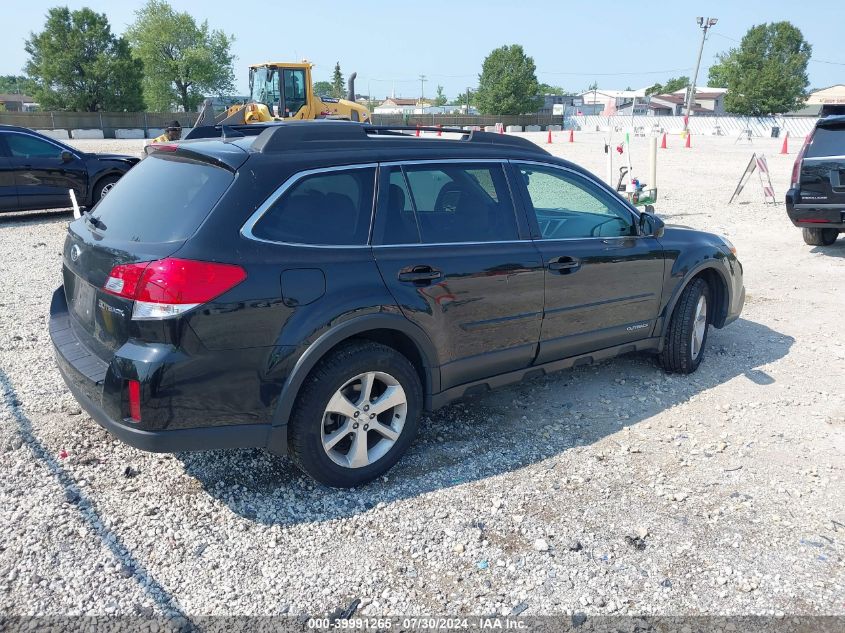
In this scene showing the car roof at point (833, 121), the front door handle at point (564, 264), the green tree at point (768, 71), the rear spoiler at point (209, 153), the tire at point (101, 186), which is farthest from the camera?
the green tree at point (768, 71)

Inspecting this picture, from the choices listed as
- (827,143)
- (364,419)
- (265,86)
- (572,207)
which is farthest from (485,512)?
(265,86)

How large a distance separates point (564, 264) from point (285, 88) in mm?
21081

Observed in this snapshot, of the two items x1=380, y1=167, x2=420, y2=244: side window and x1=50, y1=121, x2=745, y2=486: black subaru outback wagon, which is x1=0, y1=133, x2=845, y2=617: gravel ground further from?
x1=380, y1=167, x2=420, y2=244: side window

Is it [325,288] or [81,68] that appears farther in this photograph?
[81,68]

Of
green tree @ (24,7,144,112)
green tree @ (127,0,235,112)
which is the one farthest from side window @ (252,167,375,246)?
green tree @ (127,0,235,112)

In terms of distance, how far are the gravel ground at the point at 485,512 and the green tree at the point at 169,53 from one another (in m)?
80.4

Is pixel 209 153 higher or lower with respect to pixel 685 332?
higher

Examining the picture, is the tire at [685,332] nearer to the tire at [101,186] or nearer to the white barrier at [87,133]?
the tire at [101,186]

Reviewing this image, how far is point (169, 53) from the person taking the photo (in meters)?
77.8

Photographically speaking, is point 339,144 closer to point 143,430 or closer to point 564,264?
point 564,264

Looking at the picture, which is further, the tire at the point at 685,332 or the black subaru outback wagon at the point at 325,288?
the tire at the point at 685,332

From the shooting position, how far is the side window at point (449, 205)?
3.71 m

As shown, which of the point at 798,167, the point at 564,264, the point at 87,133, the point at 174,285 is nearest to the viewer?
the point at 174,285

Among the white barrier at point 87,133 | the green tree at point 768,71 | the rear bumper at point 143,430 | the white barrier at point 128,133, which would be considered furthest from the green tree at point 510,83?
the rear bumper at point 143,430
